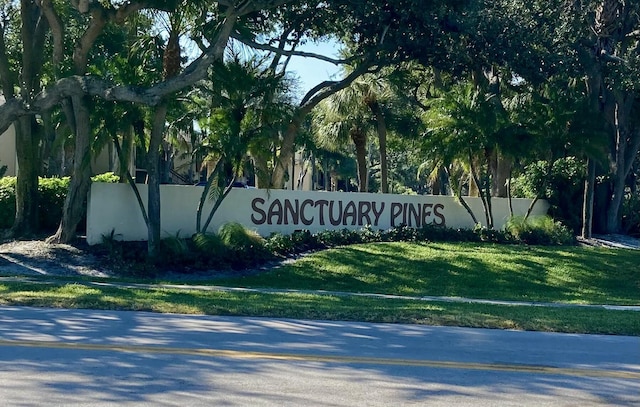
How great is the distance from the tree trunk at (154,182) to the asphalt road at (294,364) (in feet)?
29.4

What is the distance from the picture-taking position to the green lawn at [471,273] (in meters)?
20.5

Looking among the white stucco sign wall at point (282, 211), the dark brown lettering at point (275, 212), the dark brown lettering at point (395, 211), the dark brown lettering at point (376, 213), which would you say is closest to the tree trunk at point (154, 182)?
the white stucco sign wall at point (282, 211)

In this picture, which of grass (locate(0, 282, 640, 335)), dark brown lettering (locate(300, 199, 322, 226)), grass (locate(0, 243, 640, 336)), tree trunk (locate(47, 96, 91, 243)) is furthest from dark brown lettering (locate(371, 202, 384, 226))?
grass (locate(0, 282, 640, 335))

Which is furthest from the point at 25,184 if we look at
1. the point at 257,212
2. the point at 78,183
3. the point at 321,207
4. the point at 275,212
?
the point at 321,207

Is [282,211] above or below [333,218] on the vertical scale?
above

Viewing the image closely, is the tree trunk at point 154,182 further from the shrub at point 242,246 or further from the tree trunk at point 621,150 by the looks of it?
the tree trunk at point 621,150

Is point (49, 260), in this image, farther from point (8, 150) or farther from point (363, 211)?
point (8, 150)

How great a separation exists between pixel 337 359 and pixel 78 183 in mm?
14038

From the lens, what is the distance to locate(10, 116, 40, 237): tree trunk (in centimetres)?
2247

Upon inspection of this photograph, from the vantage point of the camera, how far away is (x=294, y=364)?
8.75 m

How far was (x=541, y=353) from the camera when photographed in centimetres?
1005

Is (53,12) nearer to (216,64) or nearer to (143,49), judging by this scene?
(143,49)

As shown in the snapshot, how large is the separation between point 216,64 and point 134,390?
47.4ft

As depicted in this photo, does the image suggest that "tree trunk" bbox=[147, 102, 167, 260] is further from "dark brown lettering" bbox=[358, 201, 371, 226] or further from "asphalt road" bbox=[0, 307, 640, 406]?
"asphalt road" bbox=[0, 307, 640, 406]
